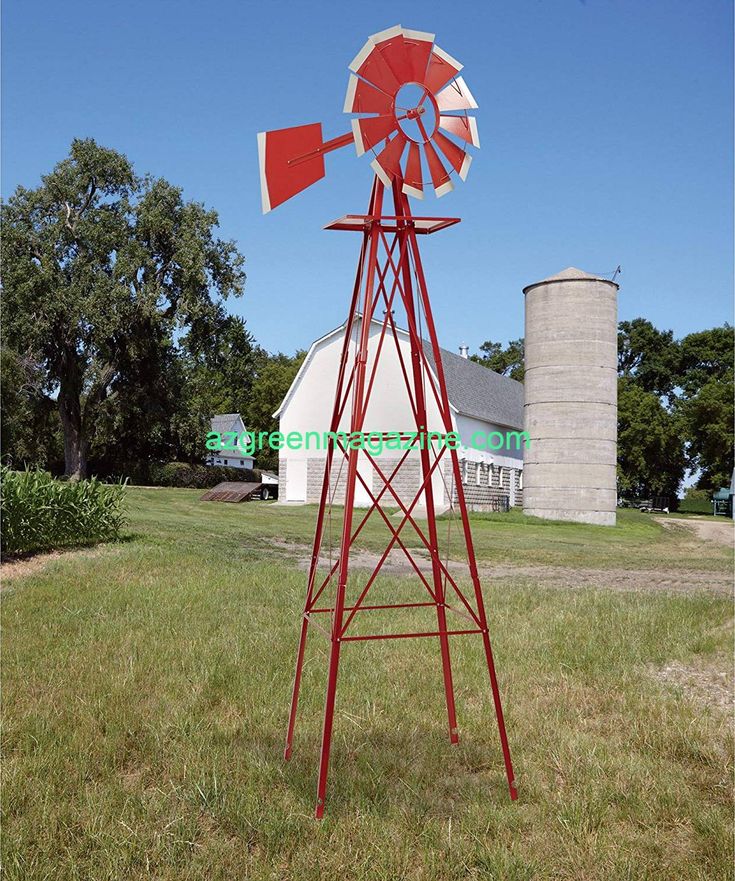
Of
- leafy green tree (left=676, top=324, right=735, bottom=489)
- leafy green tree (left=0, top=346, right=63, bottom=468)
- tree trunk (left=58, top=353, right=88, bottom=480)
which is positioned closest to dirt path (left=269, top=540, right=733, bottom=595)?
leafy green tree (left=0, top=346, right=63, bottom=468)

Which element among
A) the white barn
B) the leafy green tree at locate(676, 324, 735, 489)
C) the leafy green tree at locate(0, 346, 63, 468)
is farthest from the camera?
the leafy green tree at locate(676, 324, 735, 489)

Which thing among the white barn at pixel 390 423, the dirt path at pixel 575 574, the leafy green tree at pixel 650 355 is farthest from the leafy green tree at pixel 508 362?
the dirt path at pixel 575 574

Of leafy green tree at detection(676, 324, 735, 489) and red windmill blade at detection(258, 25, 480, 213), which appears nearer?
red windmill blade at detection(258, 25, 480, 213)

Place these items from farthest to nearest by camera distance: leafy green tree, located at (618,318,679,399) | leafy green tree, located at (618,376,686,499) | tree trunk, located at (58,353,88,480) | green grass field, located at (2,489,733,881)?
leafy green tree, located at (618,318,679,399), leafy green tree, located at (618,376,686,499), tree trunk, located at (58,353,88,480), green grass field, located at (2,489,733,881)

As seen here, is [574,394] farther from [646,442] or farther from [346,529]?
[346,529]

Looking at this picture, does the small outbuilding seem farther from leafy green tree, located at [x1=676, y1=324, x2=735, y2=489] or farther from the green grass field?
the green grass field

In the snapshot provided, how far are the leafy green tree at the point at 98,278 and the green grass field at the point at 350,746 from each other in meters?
26.5

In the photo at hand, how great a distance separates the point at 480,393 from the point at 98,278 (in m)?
16.2

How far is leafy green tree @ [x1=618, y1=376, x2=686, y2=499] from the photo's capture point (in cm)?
4825

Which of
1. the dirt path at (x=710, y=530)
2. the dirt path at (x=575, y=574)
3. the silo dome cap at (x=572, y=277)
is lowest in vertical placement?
the dirt path at (x=575, y=574)

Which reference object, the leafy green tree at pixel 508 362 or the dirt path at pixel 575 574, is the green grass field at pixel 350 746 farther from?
the leafy green tree at pixel 508 362

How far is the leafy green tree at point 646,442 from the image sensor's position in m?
48.2

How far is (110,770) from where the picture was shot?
493cm

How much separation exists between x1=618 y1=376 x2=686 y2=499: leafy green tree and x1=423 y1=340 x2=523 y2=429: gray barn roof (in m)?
10.3
